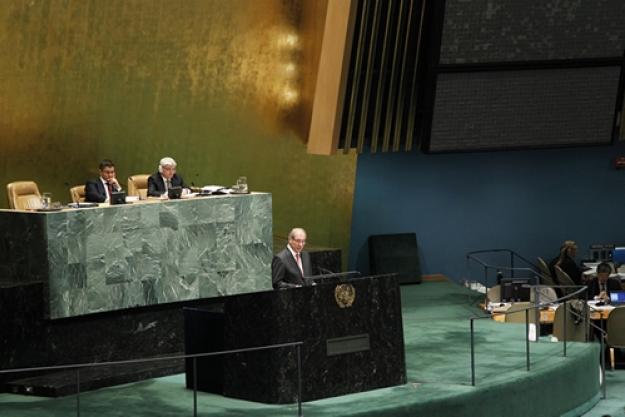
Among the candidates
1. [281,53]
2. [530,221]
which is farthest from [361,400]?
[530,221]

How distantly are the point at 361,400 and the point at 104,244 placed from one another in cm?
296

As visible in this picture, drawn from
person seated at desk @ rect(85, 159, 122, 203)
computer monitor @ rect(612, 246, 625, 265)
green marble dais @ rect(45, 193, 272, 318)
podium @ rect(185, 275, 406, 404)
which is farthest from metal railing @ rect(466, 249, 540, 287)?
podium @ rect(185, 275, 406, 404)

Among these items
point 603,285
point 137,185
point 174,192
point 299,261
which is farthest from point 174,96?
point 603,285

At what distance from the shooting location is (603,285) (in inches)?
597

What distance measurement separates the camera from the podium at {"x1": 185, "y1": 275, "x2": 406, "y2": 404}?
1025 centimetres

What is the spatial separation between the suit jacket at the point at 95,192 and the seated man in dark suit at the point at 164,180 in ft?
1.29

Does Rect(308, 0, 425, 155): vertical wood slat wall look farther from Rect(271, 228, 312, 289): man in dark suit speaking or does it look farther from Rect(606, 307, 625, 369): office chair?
Rect(271, 228, 312, 289): man in dark suit speaking

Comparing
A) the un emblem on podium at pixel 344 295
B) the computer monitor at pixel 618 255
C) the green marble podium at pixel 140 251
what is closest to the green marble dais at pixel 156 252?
the green marble podium at pixel 140 251

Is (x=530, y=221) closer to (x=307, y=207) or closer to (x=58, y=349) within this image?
(x=307, y=207)

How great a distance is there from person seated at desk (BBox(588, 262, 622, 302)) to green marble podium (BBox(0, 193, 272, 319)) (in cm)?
399

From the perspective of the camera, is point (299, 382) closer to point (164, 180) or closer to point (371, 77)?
point (164, 180)

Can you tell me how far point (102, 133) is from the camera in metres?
15.7

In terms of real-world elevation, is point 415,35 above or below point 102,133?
above

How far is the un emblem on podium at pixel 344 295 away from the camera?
10.5 metres
